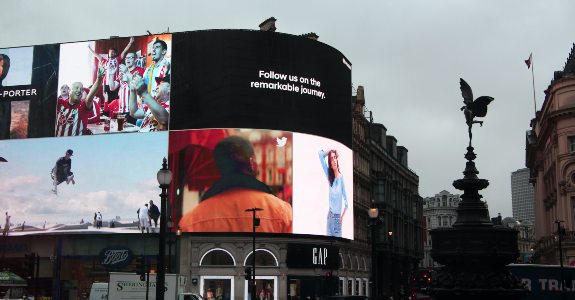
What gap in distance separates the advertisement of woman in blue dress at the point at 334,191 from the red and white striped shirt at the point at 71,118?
25.2 metres

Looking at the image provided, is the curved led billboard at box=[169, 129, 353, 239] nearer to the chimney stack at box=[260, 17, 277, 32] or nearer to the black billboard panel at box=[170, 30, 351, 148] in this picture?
the black billboard panel at box=[170, 30, 351, 148]

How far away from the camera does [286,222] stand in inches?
2766

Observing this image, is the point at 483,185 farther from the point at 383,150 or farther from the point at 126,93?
the point at 383,150

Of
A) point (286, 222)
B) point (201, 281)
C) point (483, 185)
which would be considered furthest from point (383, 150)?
point (483, 185)

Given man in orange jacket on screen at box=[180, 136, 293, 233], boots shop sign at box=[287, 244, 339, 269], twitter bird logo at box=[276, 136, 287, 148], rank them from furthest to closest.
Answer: twitter bird logo at box=[276, 136, 287, 148]
boots shop sign at box=[287, 244, 339, 269]
man in orange jacket on screen at box=[180, 136, 293, 233]

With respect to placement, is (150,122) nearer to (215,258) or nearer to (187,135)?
(187,135)

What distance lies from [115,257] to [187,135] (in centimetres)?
1404

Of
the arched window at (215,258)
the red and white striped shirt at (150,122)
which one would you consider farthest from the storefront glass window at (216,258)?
the red and white striped shirt at (150,122)

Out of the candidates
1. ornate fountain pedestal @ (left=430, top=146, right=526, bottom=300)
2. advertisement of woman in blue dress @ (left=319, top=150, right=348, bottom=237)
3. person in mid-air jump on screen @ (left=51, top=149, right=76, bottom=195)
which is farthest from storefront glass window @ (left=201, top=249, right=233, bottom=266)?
ornate fountain pedestal @ (left=430, top=146, right=526, bottom=300)

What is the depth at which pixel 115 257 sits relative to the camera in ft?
231

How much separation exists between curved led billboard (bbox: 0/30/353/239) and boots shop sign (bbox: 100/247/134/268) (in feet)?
7.54

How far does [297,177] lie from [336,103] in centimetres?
1010

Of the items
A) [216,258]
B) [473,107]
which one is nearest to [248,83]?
[216,258]

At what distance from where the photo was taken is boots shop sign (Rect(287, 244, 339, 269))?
7025 cm
